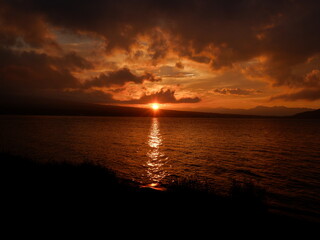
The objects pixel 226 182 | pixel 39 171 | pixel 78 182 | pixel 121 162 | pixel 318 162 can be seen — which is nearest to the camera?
pixel 78 182

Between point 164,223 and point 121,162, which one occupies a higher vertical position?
point 164,223

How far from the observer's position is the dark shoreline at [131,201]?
8.55 meters

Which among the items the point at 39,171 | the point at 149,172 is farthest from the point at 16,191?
the point at 149,172

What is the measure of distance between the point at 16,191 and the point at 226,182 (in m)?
18.4

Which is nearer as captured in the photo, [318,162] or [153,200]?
[153,200]

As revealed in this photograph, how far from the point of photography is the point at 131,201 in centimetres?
962

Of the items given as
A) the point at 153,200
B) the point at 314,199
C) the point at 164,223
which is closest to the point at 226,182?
the point at 314,199

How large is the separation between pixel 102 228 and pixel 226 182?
16.5 meters

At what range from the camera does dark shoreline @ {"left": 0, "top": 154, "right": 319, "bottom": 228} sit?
8547 mm

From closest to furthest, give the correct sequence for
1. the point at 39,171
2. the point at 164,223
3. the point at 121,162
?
the point at 164,223, the point at 39,171, the point at 121,162

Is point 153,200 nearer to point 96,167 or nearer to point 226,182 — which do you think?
point 96,167

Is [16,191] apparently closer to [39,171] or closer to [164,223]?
[39,171]

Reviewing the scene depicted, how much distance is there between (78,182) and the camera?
38.6ft

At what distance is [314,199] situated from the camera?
16328mm
